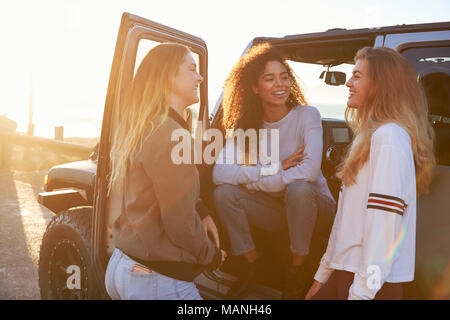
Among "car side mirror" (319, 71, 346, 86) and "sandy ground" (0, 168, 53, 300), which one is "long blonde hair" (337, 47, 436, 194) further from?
"sandy ground" (0, 168, 53, 300)

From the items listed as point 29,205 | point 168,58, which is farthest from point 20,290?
point 29,205

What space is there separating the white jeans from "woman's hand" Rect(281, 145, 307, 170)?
1.22 meters

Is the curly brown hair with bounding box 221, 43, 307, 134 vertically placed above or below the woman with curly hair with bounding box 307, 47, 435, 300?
above

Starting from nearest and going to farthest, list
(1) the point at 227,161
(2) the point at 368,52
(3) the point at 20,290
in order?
(2) the point at 368,52 → (1) the point at 227,161 → (3) the point at 20,290

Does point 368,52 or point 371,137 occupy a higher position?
point 368,52

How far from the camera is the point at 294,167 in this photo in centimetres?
299

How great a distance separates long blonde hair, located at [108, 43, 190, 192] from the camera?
2072mm

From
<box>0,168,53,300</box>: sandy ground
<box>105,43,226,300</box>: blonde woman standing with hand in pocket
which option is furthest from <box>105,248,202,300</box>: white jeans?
<box>0,168,53,300</box>: sandy ground
